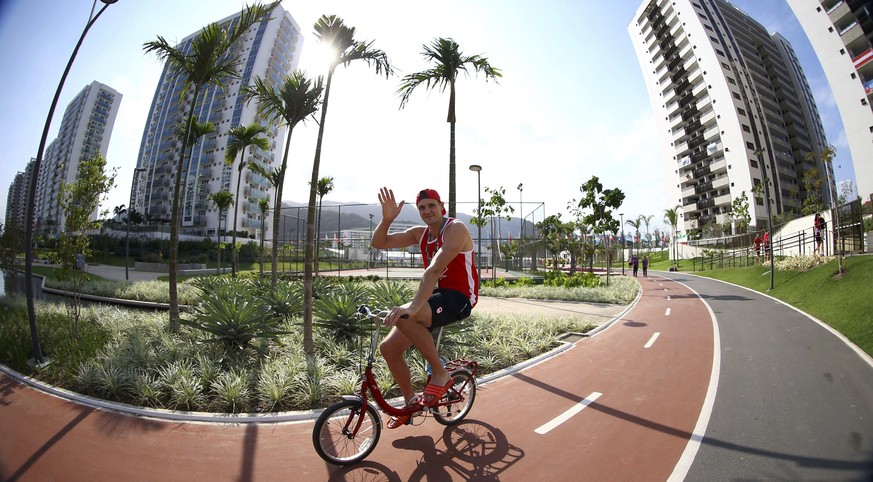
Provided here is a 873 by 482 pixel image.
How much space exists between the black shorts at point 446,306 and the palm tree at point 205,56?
618 cm

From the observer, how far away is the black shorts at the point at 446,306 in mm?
2805

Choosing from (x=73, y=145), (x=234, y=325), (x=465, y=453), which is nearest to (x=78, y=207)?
(x=73, y=145)

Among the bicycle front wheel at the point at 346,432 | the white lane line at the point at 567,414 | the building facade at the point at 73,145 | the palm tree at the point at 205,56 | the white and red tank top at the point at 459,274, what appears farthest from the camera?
the palm tree at the point at 205,56

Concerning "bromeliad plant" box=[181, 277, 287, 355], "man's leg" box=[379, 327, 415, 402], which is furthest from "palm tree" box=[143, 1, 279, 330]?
"man's leg" box=[379, 327, 415, 402]

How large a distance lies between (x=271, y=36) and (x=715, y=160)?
78.0 metres

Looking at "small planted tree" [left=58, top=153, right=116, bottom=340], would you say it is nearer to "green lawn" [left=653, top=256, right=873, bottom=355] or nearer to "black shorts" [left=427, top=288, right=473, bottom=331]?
"black shorts" [left=427, top=288, right=473, bottom=331]

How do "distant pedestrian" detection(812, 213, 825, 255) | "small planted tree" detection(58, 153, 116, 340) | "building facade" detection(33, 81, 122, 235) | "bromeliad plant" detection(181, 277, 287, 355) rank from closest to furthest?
1. "building facade" detection(33, 81, 122, 235)
2. "bromeliad plant" detection(181, 277, 287, 355)
3. "small planted tree" detection(58, 153, 116, 340)
4. "distant pedestrian" detection(812, 213, 825, 255)

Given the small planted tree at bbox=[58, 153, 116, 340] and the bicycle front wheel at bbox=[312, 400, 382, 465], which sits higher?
the small planted tree at bbox=[58, 153, 116, 340]

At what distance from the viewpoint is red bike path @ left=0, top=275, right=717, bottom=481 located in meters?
2.63

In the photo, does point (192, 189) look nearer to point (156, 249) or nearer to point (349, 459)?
point (156, 249)

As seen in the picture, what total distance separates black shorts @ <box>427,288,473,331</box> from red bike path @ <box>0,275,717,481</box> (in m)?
1.25

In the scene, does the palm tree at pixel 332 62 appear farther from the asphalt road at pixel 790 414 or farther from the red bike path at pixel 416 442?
the asphalt road at pixel 790 414

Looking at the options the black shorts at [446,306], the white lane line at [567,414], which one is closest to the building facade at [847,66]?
the black shorts at [446,306]

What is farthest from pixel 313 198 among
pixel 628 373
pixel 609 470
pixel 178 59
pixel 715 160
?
pixel 715 160
